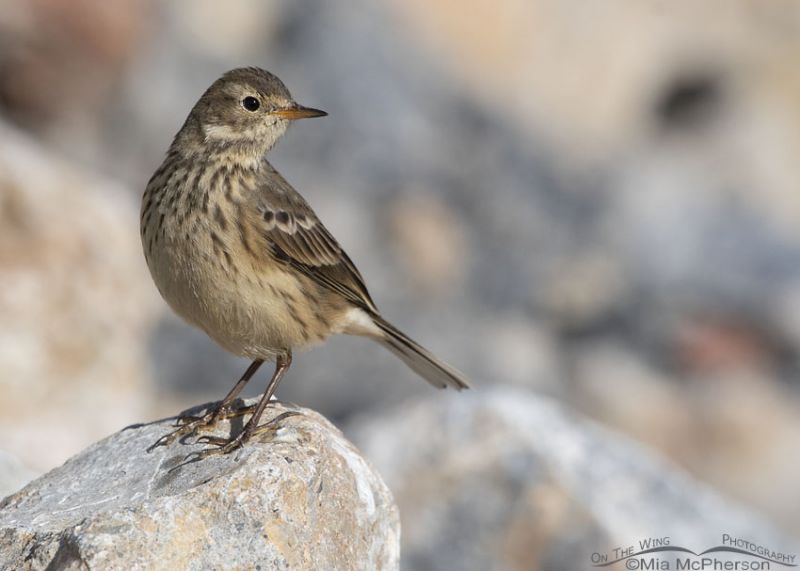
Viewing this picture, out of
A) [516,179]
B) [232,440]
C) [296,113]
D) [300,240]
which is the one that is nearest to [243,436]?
[232,440]

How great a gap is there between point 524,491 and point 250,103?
3.14 metres

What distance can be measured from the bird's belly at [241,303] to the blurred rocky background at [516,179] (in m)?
3.86

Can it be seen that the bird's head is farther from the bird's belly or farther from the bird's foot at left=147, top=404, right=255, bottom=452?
the bird's foot at left=147, top=404, right=255, bottom=452

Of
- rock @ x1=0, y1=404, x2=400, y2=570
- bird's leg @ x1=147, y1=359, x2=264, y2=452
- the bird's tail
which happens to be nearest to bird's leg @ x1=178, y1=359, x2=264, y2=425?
bird's leg @ x1=147, y1=359, x2=264, y2=452

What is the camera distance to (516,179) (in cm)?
1717

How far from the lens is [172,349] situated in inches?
526

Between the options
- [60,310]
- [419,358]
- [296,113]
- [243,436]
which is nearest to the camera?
[243,436]

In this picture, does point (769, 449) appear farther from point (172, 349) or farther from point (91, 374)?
point (91, 374)

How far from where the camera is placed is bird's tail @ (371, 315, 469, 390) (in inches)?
325

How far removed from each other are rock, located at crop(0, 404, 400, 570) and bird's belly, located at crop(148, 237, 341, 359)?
61cm

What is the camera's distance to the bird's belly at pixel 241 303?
7129 millimetres

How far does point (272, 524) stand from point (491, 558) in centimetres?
306

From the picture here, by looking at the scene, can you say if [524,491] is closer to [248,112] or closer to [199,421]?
[199,421]

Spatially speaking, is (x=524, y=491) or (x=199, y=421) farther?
(x=524, y=491)
